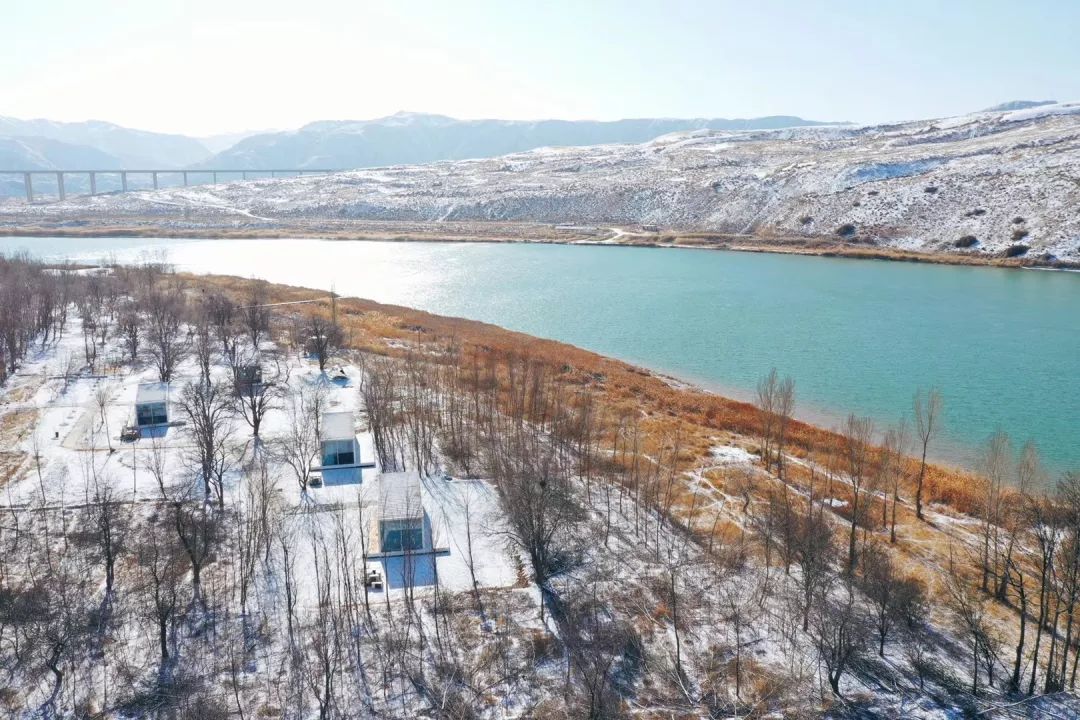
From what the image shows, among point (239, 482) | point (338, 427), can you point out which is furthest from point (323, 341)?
point (239, 482)

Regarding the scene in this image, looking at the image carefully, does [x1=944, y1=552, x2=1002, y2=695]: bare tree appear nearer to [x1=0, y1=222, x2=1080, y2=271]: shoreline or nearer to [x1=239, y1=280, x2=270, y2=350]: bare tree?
[x1=239, y1=280, x2=270, y2=350]: bare tree

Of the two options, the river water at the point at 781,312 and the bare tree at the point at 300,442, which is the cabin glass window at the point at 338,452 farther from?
the river water at the point at 781,312

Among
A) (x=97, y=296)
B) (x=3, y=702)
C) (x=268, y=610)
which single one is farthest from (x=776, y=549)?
(x=97, y=296)

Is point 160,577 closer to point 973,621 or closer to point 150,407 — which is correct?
point 150,407

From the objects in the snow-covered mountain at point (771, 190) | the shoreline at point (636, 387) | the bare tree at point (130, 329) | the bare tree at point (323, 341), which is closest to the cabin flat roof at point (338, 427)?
the bare tree at point (323, 341)

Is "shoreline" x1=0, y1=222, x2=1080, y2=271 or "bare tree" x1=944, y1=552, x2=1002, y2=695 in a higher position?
"shoreline" x1=0, y1=222, x2=1080, y2=271

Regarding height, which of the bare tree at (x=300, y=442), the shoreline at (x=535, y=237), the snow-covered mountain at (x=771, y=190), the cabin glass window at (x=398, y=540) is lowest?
the cabin glass window at (x=398, y=540)

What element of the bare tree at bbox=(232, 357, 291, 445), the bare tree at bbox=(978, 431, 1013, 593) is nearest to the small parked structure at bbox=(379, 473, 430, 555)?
the bare tree at bbox=(232, 357, 291, 445)
